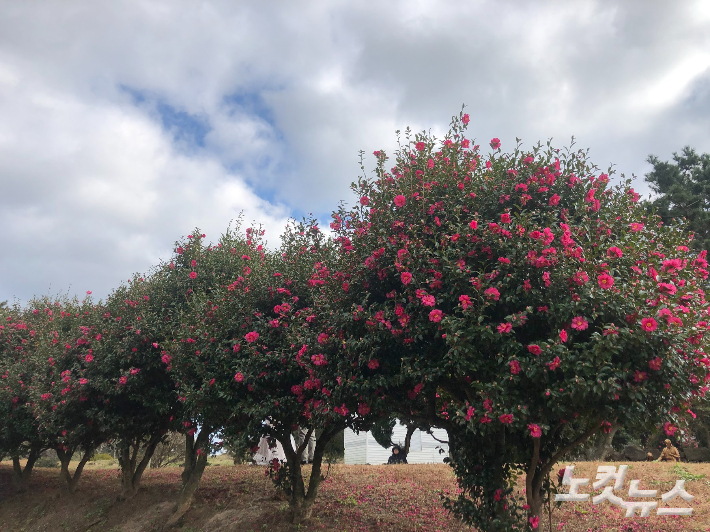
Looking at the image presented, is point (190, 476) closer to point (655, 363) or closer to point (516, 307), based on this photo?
point (516, 307)

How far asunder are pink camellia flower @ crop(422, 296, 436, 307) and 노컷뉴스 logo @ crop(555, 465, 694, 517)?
5715 millimetres

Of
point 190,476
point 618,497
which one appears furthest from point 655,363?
point 190,476

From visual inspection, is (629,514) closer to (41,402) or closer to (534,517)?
(534,517)

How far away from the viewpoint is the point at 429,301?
576cm

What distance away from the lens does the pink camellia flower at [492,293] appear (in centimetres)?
538

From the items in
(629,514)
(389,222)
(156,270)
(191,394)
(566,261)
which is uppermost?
(156,270)

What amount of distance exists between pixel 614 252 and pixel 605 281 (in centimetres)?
49

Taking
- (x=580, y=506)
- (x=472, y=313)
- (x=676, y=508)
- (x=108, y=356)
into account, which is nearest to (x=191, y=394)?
(x=108, y=356)

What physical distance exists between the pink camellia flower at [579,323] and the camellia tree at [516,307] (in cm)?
2

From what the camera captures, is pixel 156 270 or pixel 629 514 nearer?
pixel 629 514

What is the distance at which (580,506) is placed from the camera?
1050cm

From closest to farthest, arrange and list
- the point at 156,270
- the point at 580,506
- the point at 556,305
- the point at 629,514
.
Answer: the point at 556,305, the point at 629,514, the point at 580,506, the point at 156,270

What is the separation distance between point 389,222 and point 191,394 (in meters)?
4.81

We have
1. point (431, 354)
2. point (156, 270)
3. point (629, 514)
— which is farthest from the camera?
point (156, 270)
